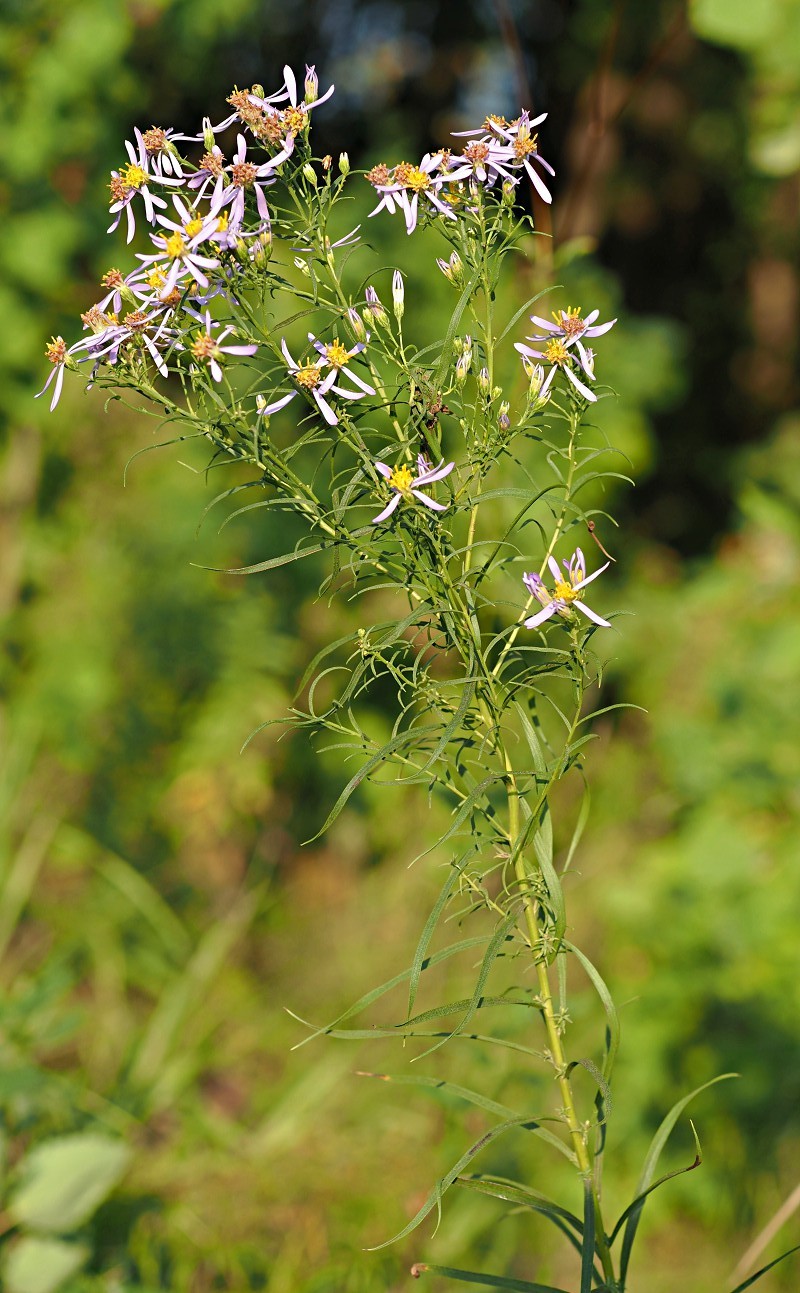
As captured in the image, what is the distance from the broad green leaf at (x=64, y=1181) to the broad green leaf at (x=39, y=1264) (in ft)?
0.09

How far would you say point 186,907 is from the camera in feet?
10.4

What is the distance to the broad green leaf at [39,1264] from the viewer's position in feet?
5.56

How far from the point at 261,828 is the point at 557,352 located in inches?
111

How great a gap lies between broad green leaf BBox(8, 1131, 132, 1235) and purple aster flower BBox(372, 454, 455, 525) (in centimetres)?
137

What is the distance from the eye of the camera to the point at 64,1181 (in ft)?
5.80

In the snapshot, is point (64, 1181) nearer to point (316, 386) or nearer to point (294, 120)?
point (316, 386)

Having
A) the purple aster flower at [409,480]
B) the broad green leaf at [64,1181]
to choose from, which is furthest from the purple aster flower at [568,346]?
the broad green leaf at [64,1181]

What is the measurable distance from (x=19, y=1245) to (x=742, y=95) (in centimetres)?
498

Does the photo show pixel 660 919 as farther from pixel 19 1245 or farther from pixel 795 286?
pixel 795 286

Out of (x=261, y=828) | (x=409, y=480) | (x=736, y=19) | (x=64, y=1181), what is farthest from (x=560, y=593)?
(x=261, y=828)

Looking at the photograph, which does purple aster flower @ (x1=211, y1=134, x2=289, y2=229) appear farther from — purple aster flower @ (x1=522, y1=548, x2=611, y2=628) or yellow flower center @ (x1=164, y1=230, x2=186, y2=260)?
purple aster flower @ (x1=522, y1=548, x2=611, y2=628)

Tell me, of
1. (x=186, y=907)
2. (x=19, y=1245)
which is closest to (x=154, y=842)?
(x=186, y=907)

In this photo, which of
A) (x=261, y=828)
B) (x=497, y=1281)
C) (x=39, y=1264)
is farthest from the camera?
(x=261, y=828)

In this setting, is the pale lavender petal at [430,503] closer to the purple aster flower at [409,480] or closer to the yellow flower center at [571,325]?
the purple aster flower at [409,480]
